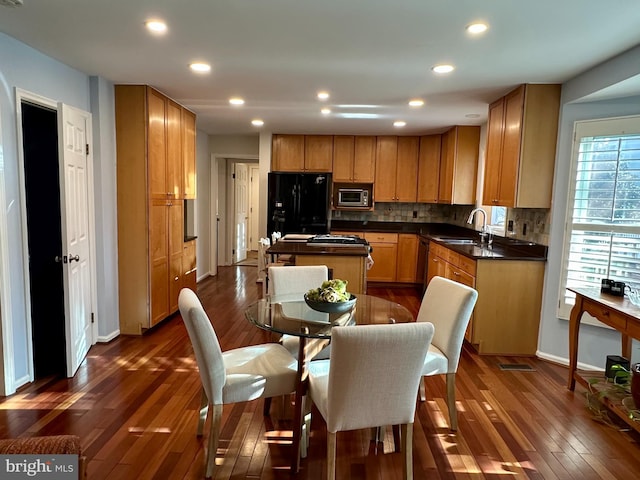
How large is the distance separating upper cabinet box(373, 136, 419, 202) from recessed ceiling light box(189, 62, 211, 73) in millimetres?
3515

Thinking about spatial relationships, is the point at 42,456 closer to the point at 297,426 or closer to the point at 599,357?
the point at 297,426

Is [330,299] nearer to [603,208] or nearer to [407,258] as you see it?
[603,208]

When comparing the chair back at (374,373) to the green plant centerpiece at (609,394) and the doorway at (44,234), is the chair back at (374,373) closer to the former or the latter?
the green plant centerpiece at (609,394)

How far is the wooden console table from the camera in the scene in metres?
2.28

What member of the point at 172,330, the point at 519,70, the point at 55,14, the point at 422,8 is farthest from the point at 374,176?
the point at 55,14

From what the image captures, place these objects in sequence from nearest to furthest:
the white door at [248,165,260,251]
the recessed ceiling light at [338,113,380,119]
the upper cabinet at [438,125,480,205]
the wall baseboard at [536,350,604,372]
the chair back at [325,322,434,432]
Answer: the chair back at [325,322,434,432], the wall baseboard at [536,350,604,372], the recessed ceiling light at [338,113,380,119], the upper cabinet at [438,125,480,205], the white door at [248,165,260,251]

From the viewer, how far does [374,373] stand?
5.58ft

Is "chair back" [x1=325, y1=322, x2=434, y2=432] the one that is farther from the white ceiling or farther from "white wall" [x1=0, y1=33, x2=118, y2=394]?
"white wall" [x1=0, y1=33, x2=118, y2=394]

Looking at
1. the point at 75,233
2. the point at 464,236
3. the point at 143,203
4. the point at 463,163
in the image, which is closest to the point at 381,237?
the point at 464,236

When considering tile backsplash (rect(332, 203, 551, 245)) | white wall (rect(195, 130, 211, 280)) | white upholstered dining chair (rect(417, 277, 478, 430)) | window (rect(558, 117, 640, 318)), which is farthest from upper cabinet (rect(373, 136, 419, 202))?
white upholstered dining chair (rect(417, 277, 478, 430))

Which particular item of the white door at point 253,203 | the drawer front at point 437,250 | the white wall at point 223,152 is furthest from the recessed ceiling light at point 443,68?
the white door at point 253,203

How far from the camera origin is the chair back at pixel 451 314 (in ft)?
7.54

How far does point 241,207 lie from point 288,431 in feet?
19.8

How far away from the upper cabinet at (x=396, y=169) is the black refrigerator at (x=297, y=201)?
832 mm
